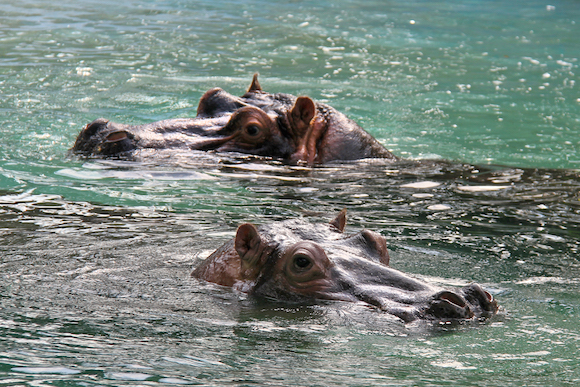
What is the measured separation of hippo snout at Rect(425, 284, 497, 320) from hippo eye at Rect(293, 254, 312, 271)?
64 cm

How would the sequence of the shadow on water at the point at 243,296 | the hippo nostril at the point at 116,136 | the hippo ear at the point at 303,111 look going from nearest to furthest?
the shadow on water at the point at 243,296, the hippo nostril at the point at 116,136, the hippo ear at the point at 303,111

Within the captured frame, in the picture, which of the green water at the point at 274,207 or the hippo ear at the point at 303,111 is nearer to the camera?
the green water at the point at 274,207

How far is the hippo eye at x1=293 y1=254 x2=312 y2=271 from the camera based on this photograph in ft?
13.8

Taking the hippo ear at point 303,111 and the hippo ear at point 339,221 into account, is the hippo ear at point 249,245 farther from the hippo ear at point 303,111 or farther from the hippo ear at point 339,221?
the hippo ear at point 303,111

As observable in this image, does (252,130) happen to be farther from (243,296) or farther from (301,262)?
(301,262)

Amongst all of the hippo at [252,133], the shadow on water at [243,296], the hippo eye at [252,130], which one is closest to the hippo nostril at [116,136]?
the hippo at [252,133]

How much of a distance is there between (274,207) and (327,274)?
2.47 metres

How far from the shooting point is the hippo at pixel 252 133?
25.4ft

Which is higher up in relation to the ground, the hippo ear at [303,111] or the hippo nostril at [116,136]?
the hippo ear at [303,111]

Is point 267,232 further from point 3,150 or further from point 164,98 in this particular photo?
point 164,98

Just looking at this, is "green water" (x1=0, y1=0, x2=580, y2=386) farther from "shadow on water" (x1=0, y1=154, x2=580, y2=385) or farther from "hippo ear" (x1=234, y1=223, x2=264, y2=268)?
"hippo ear" (x1=234, y1=223, x2=264, y2=268)

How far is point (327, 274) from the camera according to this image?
4.21 m

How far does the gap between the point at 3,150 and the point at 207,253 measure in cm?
429

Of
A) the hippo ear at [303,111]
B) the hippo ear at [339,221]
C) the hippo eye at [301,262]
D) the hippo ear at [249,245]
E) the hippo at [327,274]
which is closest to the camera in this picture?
the hippo at [327,274]
